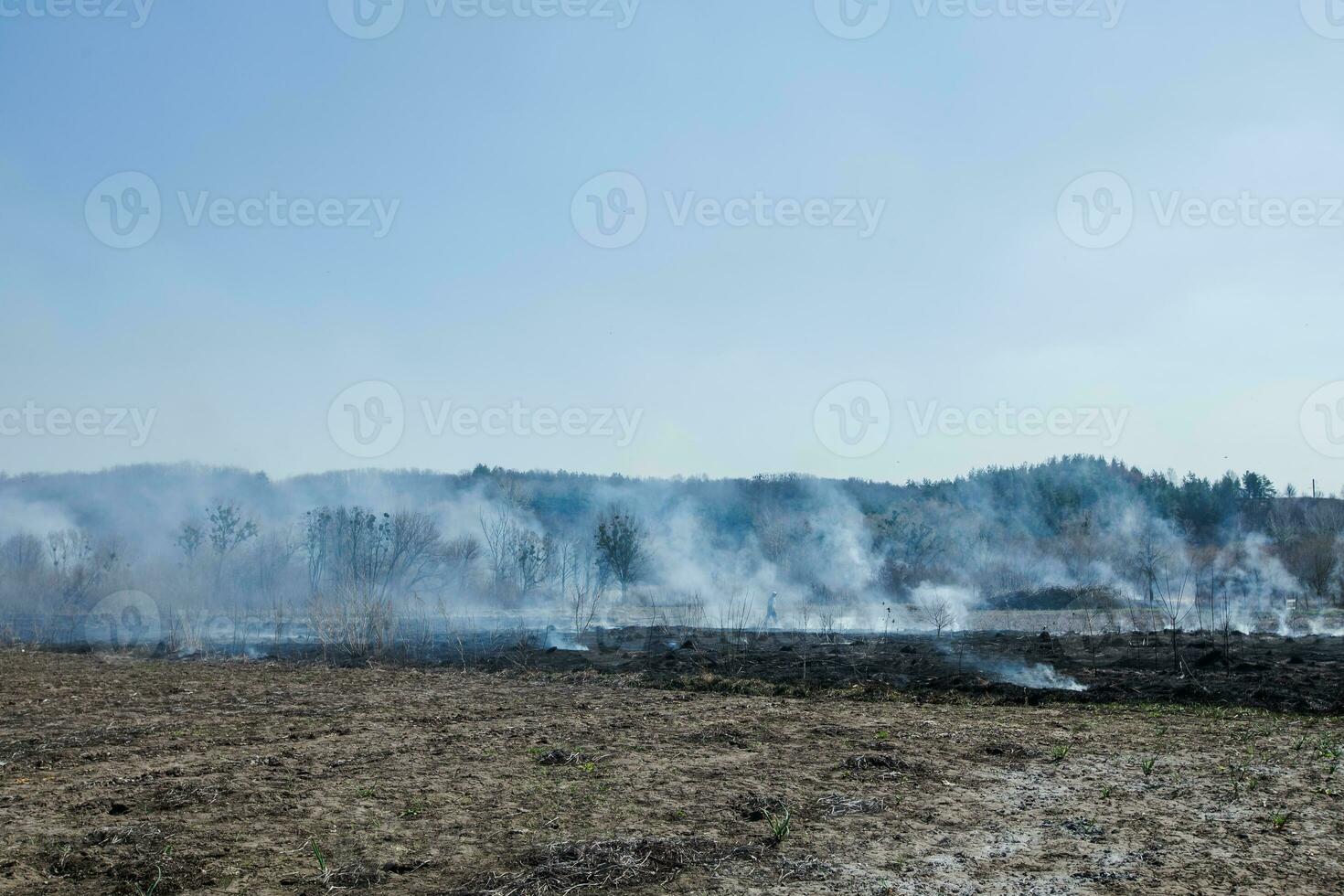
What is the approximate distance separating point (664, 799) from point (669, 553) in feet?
160

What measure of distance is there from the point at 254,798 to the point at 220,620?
87.8 feet

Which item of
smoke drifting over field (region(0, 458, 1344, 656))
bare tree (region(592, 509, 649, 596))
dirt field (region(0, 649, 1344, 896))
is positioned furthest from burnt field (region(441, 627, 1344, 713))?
bare tree (region(592, 509, 649, 596))

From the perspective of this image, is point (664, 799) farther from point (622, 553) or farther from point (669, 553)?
point (669, 553)

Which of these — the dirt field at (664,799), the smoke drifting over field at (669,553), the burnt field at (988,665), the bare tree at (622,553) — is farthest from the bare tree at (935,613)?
the dirt field at (664,799)

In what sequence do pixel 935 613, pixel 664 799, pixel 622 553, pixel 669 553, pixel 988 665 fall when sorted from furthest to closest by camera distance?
pixel 669 553 < pixel 622 553 < pixel 935 613 < pixel 988 665 < pixel 664 799

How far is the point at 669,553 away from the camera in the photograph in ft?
181

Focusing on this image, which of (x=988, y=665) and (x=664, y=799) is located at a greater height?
Answer: (x=664, y=799)

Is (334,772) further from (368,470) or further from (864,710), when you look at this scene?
(368,470)

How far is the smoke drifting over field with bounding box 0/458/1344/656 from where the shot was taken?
31469 millimetres

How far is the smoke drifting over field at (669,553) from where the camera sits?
3147 centimetres

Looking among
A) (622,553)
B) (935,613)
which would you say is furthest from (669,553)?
(935,613)

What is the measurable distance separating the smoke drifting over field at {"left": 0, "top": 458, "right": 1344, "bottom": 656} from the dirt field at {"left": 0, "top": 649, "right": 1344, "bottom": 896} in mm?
11467

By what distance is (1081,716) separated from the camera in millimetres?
10781

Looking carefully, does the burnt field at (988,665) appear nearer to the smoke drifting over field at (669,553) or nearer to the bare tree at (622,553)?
the smoke drifting over field at (669,553)
